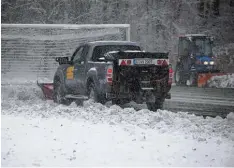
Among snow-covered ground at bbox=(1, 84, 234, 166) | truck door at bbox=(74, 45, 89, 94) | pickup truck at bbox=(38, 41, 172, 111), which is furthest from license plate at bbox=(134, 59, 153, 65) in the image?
truck door at bbox=(74, 45, 89, 94)

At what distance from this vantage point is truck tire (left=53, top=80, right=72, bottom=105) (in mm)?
10664

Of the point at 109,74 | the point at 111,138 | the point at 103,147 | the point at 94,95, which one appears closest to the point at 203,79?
the point at 94,95

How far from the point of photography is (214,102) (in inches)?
450

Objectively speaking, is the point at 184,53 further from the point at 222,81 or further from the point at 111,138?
the point at 111,138

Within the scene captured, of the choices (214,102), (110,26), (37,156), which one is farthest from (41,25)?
(37,156)

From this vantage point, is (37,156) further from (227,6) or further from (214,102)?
(214,102)

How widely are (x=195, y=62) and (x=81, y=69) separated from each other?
720cm

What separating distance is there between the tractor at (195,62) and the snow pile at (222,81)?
0.57 feet

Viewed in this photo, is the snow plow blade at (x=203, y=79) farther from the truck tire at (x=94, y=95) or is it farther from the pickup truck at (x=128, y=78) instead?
the truck tire at (x=94, y=95)

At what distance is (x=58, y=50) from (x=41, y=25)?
118 cm

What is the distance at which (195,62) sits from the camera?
54.3 feet

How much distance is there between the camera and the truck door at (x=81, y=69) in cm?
998

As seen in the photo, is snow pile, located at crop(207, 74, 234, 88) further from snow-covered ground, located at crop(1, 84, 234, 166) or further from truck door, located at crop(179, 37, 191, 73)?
snow-covered ground, located at crop(1, 84, 234, 166)

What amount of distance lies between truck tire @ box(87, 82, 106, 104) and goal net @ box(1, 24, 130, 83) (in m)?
3.27
